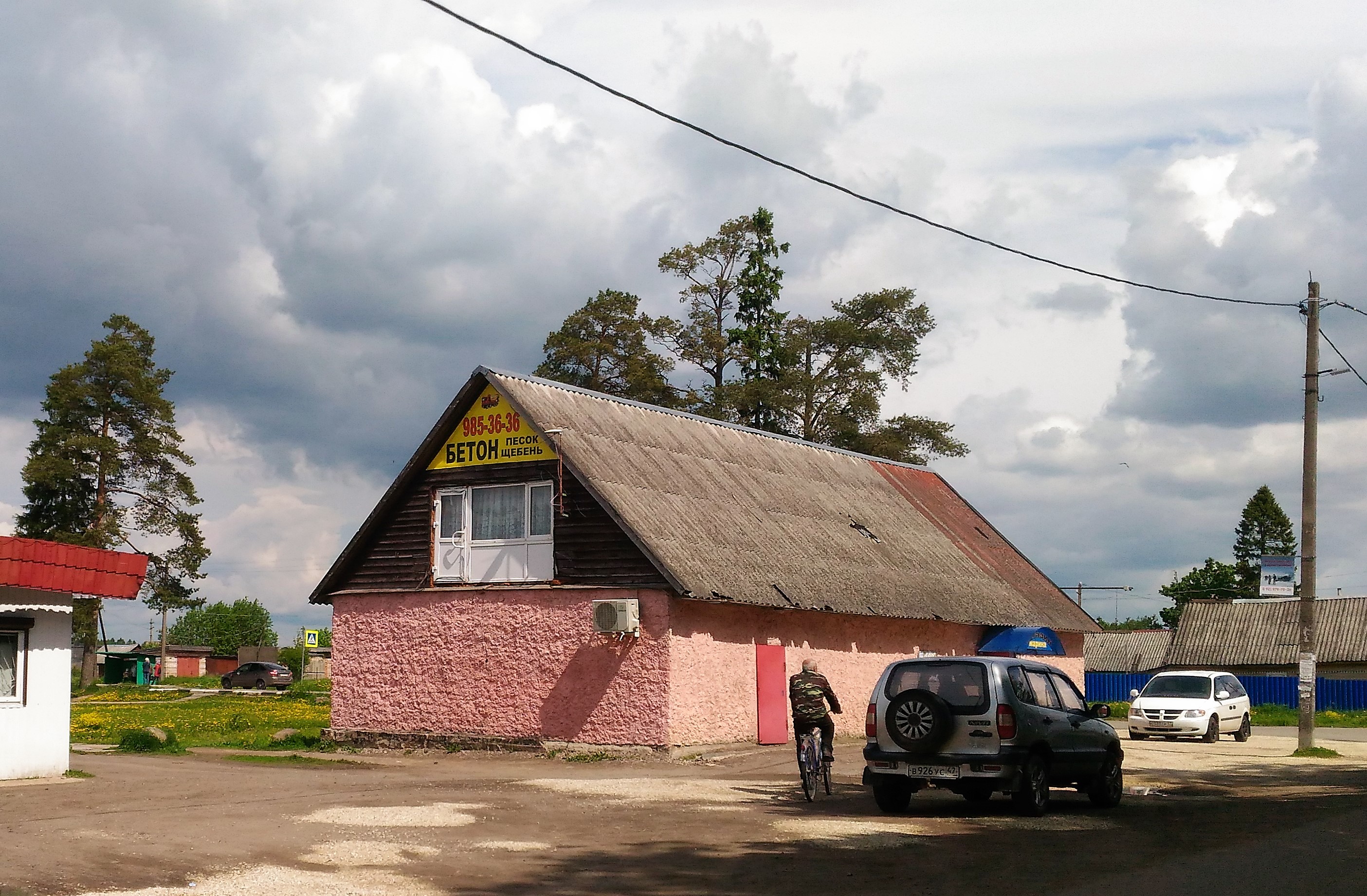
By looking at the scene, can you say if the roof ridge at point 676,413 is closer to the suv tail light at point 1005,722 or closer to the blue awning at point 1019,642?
the blue awning at point 1019,642

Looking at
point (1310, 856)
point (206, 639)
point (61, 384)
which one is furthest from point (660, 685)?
point (206, 639)

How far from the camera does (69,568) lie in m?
18.4

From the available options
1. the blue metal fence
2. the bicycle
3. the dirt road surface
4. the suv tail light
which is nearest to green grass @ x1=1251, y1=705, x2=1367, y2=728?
the blue metal fence

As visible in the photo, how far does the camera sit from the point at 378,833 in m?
13.2

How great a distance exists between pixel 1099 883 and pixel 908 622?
19.7 m

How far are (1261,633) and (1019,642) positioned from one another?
134 ft

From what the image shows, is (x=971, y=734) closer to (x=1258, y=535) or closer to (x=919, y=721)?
(x=919, y=721)

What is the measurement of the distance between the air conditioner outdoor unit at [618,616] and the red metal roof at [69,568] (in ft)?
24.2

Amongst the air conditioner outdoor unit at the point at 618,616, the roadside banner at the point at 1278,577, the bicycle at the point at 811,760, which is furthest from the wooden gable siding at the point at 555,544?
the roadside banner at the point at 1278,577

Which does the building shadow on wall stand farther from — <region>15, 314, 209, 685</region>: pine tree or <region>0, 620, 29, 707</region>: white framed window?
<region>15, 314, 209, 685</region>: pine tree

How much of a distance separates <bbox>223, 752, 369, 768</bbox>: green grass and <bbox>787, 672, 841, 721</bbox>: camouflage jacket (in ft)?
31.7

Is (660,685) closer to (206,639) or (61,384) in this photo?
(61,384)

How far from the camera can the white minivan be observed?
31.9m

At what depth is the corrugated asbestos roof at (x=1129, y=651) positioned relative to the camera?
72.3 metres
